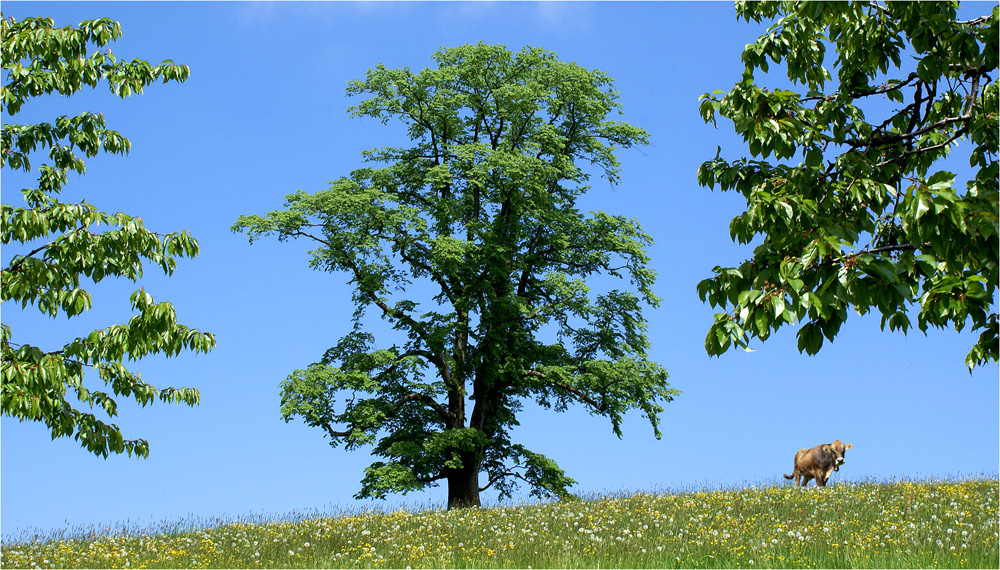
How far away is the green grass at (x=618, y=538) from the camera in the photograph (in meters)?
12.0

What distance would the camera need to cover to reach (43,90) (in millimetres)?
12836

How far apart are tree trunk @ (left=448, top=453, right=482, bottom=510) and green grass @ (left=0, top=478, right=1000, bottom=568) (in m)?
4.08

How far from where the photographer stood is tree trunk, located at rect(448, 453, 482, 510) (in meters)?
22.5

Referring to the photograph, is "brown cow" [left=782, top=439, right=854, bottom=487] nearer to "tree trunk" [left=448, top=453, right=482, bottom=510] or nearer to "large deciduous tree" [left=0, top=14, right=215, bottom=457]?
"tree trunk" [left=448, top=453, right=482, bottom=510]

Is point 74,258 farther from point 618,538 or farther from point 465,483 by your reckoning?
point 465,483

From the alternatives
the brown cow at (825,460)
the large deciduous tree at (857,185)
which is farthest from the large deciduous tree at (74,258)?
the brown cow at (825,460)

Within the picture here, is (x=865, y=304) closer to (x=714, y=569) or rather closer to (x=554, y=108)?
(x=714, y=569)

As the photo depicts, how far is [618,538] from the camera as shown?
13.2 m

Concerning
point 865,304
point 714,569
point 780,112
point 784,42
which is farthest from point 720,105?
point 714,569

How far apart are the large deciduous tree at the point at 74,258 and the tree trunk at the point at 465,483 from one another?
457 inches

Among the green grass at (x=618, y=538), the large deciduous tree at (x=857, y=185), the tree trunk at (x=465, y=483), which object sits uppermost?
the large deciduous tree at (x=857, y=185)

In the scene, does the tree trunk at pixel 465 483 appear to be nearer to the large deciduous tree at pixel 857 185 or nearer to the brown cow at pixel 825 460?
the brown cow at pixel 825 460

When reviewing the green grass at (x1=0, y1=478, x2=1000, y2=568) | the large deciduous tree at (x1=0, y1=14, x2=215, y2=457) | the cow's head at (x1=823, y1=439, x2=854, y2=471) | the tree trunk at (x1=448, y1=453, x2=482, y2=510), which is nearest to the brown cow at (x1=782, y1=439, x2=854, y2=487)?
the cow's head at (x1=823, y1=439, x2=854, y2=471)

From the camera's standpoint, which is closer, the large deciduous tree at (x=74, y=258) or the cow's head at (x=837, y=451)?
the large deciduous tree at (x=74, y=258)
